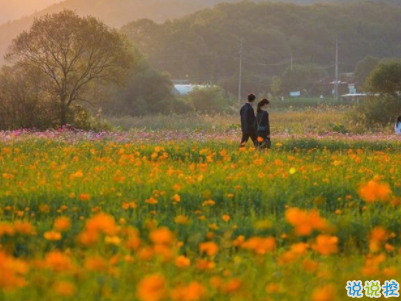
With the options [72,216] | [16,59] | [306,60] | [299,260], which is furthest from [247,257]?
[306,60]

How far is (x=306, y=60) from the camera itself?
10350 centimetres

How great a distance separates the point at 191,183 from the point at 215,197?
306 mm

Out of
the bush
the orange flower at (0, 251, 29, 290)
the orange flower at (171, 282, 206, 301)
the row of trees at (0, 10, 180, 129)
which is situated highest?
the row of trees at (0, 10, 180, 129)

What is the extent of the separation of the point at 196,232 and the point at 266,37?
99.0 meters

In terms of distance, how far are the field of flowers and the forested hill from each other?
8133 cm

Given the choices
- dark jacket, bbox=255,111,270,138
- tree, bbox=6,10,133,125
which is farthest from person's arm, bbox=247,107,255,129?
tree, bbox=6,10,133,125

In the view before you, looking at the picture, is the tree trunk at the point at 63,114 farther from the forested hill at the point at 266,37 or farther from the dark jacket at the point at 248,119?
the forested hill at the point at 266,37

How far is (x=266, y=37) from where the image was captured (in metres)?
104

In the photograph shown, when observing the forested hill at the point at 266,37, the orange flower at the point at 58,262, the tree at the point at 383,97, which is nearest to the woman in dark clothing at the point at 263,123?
the orange flower at the point at 58,262

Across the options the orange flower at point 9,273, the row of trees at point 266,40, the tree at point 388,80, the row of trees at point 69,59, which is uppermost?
the row of trees at point 266,40

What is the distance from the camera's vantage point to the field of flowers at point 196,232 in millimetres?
4363

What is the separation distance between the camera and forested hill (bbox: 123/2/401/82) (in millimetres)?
95500

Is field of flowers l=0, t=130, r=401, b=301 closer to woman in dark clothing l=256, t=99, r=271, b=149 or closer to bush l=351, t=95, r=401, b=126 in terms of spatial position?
woman in dark clothing l=256, t=99, r=271, b=149

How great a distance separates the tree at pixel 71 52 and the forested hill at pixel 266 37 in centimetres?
5870
